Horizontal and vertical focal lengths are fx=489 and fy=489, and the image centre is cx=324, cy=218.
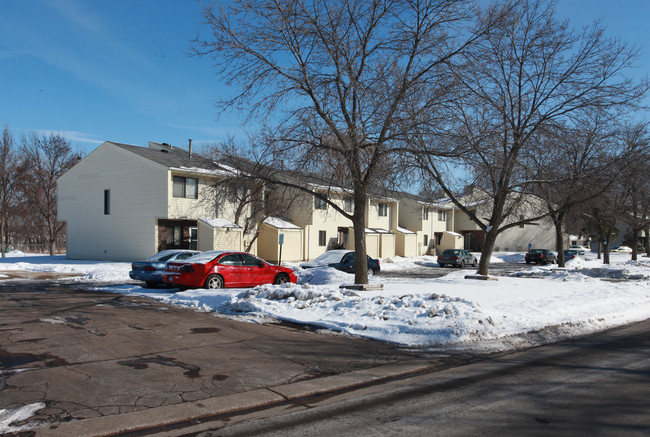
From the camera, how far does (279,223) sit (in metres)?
37.7

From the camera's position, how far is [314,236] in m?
40.0

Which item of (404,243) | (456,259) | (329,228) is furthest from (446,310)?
(404,243)

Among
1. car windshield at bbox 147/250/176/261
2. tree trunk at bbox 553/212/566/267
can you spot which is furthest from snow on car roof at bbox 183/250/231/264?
tree trunk at bbox 553/212/566/267

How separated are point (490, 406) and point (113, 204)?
33.4 m

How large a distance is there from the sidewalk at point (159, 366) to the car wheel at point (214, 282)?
422cm

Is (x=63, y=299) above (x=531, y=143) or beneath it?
beneath

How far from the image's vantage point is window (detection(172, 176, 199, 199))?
31.7 m

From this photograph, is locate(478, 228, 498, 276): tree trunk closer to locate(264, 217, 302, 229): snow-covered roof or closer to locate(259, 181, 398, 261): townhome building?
locate(259, 181, 398, 261): townhome building

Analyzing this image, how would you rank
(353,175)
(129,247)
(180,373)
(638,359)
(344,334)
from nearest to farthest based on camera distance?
(180,373)
(638,359)
(344,334)
(353,175)
(129,247)

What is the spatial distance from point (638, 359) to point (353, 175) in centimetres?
822

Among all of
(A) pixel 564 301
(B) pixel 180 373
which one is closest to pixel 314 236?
(A) pixel 564 301

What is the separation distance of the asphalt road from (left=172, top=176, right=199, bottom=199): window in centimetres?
2708

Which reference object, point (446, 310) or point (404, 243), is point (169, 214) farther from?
point (404, 243)

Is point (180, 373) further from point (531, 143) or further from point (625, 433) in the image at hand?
point (531, 143)
